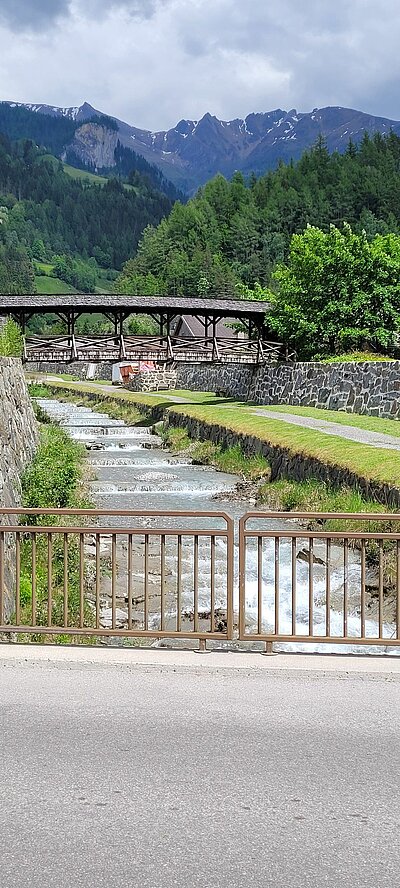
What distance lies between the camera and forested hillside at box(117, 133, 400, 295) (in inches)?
5591

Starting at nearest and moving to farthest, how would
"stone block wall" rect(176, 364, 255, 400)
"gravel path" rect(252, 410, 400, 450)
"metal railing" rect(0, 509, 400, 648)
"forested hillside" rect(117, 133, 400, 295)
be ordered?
1. "metal railing" rect(0, 509, 400, 648)
2. "gravel path" rect(252, 410, 400, 450)
3. "stone block wall" rect(176, 364, 255, 400)
4. "forested hillside" rect(117, 133, 400, 295)

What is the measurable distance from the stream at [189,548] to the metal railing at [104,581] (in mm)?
56

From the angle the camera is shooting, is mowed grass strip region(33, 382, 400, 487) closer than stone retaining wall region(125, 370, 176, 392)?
Yes

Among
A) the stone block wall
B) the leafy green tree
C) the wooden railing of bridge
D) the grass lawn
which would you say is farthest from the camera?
the stone block wall

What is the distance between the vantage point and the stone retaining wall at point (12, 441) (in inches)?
522

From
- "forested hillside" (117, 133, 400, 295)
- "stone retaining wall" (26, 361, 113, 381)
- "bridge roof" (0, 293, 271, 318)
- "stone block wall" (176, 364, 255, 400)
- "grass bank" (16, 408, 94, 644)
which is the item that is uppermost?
"forested hillside" (117, 133, 400, 295)

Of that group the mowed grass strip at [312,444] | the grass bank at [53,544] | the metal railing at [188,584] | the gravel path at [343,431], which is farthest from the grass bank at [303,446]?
the grass bank at [53,544]

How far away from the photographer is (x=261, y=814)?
5.36m

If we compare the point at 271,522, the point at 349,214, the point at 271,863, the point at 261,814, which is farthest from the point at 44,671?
the point at 349,214

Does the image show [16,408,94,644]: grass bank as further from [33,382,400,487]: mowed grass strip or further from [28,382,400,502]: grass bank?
[33,382,400,487]: mowed grass strip

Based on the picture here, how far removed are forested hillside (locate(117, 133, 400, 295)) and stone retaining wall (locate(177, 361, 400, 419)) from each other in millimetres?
76547

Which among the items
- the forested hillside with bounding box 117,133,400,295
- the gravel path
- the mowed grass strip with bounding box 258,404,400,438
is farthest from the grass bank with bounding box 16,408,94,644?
the forested hillside with bounding box 117,133,400,295

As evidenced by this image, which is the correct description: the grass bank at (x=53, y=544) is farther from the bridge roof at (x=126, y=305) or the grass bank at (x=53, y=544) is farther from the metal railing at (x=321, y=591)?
the bridge roof at (x=126, y=305)

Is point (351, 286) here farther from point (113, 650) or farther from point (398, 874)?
point (398, 874)
